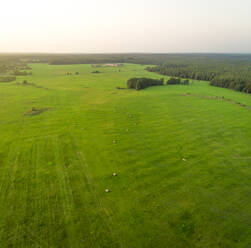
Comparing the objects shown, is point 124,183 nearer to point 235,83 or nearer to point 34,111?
point 34,111

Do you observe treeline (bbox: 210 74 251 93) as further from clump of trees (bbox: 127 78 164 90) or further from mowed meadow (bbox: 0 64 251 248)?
mowed meadow (bbox: 0 64 251 248)

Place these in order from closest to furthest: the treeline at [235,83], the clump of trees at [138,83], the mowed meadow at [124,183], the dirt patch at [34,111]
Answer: the mowed meadow at [124,183] < the dirt patch at [34,111] < the treeline at [235,83] < the clump of trees at [138,83]

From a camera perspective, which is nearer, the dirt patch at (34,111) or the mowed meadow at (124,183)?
the mowed meadow at (124,183)

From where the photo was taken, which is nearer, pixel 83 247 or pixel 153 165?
pixel 83 247

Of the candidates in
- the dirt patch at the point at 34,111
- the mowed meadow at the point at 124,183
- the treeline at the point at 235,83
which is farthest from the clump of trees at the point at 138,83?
the dirt patch at the point at 34,111

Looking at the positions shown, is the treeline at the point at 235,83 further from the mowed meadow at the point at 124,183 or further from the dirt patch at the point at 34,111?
the dirt patch at the point at 34,111

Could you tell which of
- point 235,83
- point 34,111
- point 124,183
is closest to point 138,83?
point 34,111

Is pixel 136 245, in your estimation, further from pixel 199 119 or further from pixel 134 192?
pixel 199 119

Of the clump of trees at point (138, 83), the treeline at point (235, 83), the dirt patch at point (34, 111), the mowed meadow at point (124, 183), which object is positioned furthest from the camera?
the clump of trees at point (138, 83)

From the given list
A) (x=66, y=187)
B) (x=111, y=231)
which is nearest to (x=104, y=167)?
(x=66, y=187)
